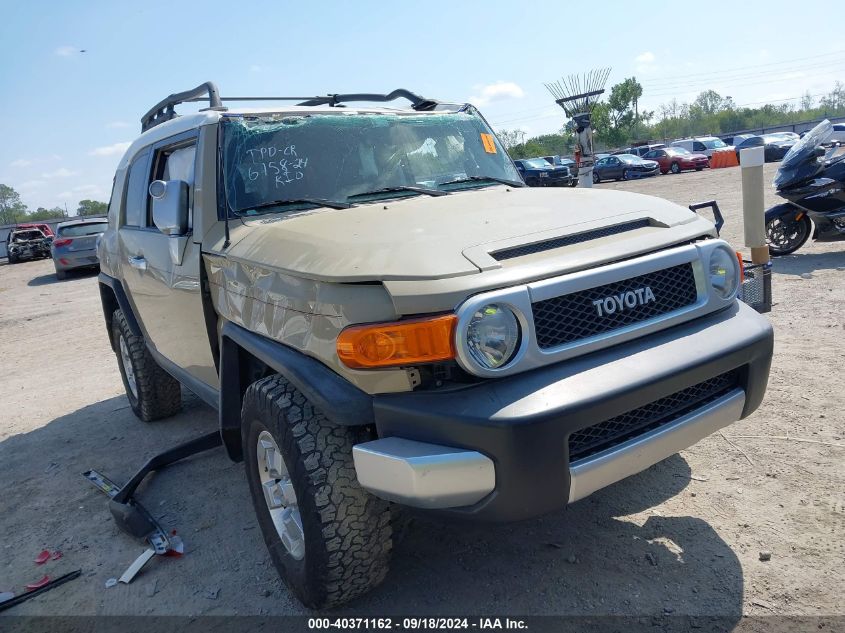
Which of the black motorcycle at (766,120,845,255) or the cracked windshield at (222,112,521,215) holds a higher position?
the cracked windshield at (222,112,521,215)

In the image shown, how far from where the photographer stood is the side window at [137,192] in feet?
15.2

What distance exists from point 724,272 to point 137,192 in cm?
388

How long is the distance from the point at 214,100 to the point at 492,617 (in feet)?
10.2

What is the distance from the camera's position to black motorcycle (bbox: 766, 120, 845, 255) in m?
7.98

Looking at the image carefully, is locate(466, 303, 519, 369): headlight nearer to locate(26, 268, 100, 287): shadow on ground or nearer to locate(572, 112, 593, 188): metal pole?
locate(572, 112, 593, 188): metal pole

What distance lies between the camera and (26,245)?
87.4ft

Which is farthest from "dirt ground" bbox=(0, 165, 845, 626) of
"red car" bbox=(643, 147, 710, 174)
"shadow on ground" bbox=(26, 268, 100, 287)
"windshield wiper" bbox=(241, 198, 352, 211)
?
"red car" bbox=(643, 147, 710, 174)

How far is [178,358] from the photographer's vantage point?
423cm

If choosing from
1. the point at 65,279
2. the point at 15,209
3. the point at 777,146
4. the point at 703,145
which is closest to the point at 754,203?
the point at 65,279

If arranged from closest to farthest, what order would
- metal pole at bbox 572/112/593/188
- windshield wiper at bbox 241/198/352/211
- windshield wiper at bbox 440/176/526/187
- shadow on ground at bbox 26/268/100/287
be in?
windshield wiper at bbox 241/198/352/211 → windshield wiper at bbox 440/176/526/187 → metal pole at bbox 572/112/593/188 → shadow on ground at bbox 26/268/100/287

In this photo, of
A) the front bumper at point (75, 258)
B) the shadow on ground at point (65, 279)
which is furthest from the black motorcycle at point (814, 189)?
the shadow on ground at point (65, 279)

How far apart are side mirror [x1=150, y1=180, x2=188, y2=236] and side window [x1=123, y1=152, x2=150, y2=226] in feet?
3.90

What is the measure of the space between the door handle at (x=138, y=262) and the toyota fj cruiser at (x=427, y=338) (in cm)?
94

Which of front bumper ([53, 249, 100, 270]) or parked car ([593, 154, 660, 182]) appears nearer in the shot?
front bumper ([53, 249, 100, 270])
